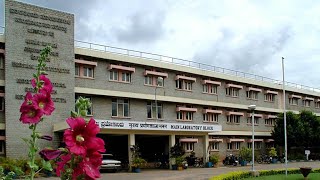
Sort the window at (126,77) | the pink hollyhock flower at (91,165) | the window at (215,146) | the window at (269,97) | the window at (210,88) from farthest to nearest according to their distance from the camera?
the window at (269,97) < the window at (210,88) < the window at (215,146) < the window at (126,77) < the pink hollyhock flower at (91,165)

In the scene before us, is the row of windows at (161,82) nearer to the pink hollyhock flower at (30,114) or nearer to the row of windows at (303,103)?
the row of windows at (303,103)

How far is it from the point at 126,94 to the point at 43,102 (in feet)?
93.3

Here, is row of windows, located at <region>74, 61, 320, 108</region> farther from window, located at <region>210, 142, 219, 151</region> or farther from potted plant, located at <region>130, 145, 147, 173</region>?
potted plant, located at <region>130, 145, 147, 173</region>

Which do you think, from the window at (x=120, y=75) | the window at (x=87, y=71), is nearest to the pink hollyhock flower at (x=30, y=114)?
the window at (x=87, y=71)

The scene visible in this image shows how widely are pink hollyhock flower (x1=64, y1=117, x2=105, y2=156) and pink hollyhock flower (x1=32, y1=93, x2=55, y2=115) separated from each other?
0.27 metres

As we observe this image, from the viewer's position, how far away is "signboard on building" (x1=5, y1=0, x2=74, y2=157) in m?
24.4

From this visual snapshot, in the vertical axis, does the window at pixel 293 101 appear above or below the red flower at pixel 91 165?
above

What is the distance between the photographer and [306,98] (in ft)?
172

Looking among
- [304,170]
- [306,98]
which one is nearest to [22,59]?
[304,170]

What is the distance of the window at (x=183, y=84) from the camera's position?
35541 mm

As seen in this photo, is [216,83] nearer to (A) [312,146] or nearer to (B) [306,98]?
(A) [312,146]

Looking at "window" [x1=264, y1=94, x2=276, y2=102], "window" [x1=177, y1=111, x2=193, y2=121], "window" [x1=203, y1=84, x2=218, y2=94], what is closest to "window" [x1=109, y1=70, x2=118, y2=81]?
"window" [x1=177, y1=111, x2=193, y2=121]

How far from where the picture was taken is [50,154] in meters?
1.97

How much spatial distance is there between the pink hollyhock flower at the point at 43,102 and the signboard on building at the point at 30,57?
2145cm
